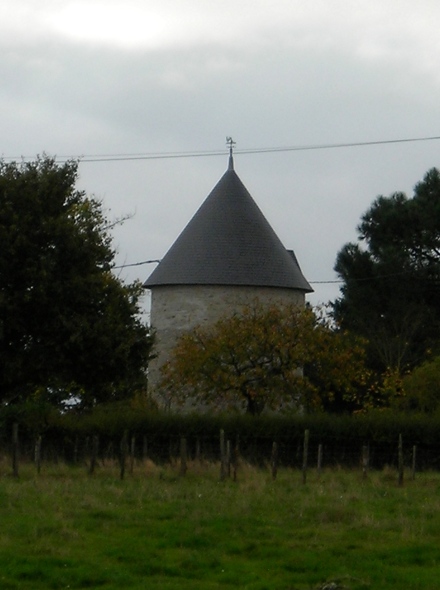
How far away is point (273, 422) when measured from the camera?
3088 cm

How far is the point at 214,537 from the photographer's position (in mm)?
12219

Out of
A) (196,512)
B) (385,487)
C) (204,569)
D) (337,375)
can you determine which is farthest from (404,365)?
(204,569)

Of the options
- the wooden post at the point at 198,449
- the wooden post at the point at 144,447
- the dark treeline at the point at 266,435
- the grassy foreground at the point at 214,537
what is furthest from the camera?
the dark treeline at the point at 266,435

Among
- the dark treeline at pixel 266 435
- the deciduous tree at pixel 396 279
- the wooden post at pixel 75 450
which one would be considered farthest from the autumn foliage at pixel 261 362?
the deciduous tree at pixel 396 279

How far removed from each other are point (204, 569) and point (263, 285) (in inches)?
1311

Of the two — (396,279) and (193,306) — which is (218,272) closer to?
(193,306)

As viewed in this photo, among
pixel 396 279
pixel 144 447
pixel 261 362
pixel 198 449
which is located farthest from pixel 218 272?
pixel 198 449

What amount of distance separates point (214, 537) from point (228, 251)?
3268 centimetres

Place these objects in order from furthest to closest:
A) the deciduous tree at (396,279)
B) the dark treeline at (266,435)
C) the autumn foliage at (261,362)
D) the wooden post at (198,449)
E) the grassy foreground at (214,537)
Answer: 1. the deciduous tree at (396,279)
2. the autumn foliage at (261,362)
3. the dark treeline at (266,435)
4. the wooden post at (198,449)
5. the grassy foreground at (214,537)

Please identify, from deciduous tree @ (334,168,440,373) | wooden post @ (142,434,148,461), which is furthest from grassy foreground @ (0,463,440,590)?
deciduous tree @ (334,168,440,373)

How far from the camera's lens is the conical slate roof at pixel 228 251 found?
1729 inches

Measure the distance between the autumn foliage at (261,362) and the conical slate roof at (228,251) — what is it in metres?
5.81

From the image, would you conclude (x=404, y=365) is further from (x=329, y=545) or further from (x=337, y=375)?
(x=329, y=545)

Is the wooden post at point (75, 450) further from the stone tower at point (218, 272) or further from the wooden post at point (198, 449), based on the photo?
the stone tower at point (218, 272)
